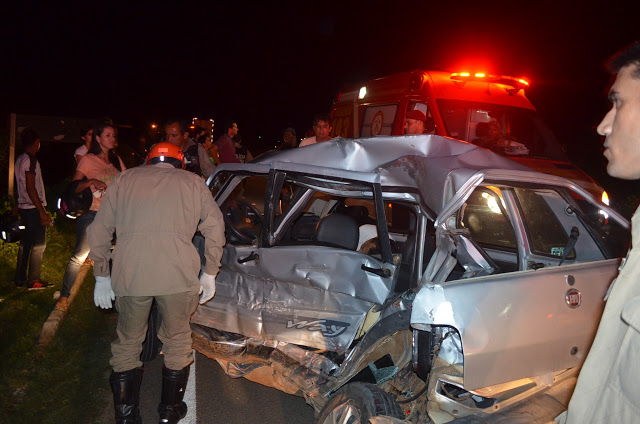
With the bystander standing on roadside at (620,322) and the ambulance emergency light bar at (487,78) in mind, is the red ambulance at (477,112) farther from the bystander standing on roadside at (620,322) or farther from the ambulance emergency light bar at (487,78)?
the bystander standing on roadside at (620,322)

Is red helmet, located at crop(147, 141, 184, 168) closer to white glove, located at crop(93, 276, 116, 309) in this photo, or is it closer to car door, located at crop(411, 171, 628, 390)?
white glove, located at crop(93, 276, 116, 309)

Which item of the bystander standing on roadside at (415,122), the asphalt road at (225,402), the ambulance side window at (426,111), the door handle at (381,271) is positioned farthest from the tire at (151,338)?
the ambulance side window at (426,111)

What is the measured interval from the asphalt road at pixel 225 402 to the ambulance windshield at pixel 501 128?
4314 millimetres

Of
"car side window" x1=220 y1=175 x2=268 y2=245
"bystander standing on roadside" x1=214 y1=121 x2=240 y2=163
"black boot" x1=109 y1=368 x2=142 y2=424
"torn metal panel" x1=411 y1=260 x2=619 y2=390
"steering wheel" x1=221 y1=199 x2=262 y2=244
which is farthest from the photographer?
"bystander standing on roadside" x1=214 y1=121 x2=240 y2=163

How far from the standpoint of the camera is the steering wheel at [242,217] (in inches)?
193

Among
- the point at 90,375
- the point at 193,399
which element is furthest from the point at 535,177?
the point at 90,375

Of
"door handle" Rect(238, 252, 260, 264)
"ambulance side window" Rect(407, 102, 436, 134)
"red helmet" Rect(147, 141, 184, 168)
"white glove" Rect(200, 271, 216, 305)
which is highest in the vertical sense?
"ambulance side window" Rect(407, 102, 436, 134)

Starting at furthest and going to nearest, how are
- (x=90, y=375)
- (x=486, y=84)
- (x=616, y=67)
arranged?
1. (x=486, y=84)
2. (x=90, y=375)
3. (x=616, y=67)

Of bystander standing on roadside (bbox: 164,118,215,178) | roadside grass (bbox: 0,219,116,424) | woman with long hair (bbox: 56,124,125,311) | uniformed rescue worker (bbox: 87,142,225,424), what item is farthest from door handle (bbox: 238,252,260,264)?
bystander standing on roadside (bbox: 164,118,215,178)

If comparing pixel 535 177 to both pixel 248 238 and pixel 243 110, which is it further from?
pixel 243 110

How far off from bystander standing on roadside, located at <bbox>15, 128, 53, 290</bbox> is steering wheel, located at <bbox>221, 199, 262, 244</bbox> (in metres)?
2.73

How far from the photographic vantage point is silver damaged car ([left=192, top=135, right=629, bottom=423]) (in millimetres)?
2934

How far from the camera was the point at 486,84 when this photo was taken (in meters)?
7.93

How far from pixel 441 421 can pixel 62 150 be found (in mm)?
15030
